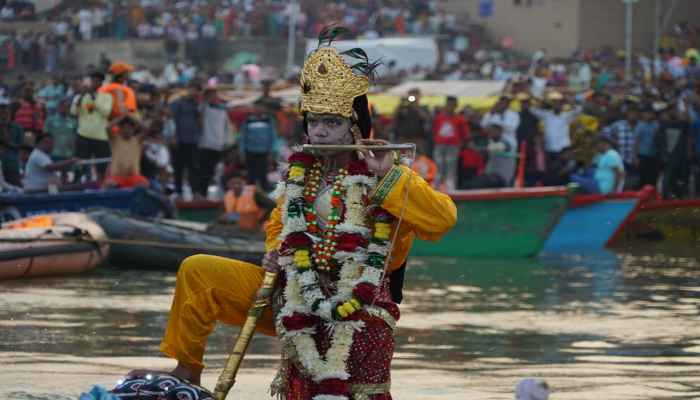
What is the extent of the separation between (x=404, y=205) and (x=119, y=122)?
508 inches

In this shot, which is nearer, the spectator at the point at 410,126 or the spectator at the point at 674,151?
the spectator at the point at 410,126

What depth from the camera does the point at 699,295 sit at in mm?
15461

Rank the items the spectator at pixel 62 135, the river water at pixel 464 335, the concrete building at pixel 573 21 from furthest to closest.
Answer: the concrete building at pixel 573 21 → the spectator at pixel 62 135 → the river water at pixel 464 335

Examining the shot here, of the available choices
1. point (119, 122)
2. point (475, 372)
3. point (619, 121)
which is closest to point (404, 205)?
point (475, 372)

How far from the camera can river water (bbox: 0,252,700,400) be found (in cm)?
935

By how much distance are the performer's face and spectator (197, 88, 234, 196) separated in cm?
1626

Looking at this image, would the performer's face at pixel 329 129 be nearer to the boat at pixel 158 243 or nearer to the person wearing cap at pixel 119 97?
the boat at pixel 158 243

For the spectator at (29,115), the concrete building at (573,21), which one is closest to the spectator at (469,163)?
the spectator at (29,115)

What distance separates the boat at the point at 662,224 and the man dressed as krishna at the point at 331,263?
1503 centimetres

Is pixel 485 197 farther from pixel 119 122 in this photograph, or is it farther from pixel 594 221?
pixel 119 122

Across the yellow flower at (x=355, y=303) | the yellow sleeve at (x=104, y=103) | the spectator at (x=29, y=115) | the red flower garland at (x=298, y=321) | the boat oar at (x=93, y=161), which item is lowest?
the boat oar at (x=93, y=161)

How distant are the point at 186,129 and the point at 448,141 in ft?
12.1

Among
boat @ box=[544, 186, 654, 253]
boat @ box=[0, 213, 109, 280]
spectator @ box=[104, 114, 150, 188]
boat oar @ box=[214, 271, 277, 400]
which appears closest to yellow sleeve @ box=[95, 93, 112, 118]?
spectator @ box=[104, 114, 150, 188]

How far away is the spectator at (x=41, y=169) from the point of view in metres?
19.4
